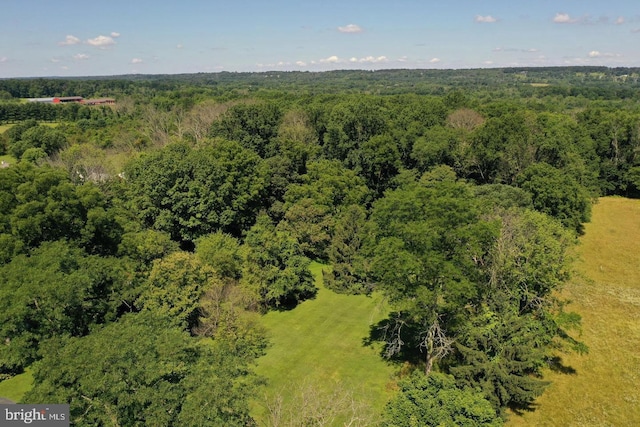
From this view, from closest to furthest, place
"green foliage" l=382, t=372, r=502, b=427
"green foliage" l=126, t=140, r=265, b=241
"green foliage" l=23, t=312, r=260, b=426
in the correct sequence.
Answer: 1. "green foliage" l=23, t=312, r=260, b=426
2. "green foliage" l=382, t=372, r=502, b=427
3. "green foliage" l=126, t=140, r=265, b=241

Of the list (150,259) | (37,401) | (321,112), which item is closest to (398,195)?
(150,259)

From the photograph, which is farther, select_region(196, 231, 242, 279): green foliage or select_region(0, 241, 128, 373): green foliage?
select_region(196, 231, 242, 279): green foliage

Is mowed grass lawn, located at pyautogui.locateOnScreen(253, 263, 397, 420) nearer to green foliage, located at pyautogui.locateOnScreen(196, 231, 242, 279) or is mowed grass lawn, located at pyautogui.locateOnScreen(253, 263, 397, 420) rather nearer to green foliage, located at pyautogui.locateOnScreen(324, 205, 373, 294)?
green foliage, located at pyautogui.locateOnScreen(324, 205, 373, 294)

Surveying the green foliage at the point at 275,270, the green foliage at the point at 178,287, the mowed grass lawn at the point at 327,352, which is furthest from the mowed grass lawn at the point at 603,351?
the green foliage at the point at 178,287

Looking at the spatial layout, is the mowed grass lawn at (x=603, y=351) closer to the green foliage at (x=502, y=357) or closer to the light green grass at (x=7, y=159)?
the green foliage at (x=502, y=357)

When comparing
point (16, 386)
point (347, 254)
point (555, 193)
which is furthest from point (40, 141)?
point (555, 193)

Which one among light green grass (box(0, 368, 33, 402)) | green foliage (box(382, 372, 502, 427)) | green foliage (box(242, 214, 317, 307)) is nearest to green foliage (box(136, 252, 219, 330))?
green foliage (box(242, 214, 317, 307))

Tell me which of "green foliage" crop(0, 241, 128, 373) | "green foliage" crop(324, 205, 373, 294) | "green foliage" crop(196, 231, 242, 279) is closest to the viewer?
"green foliage" crop(0, 241, 128, 373)
